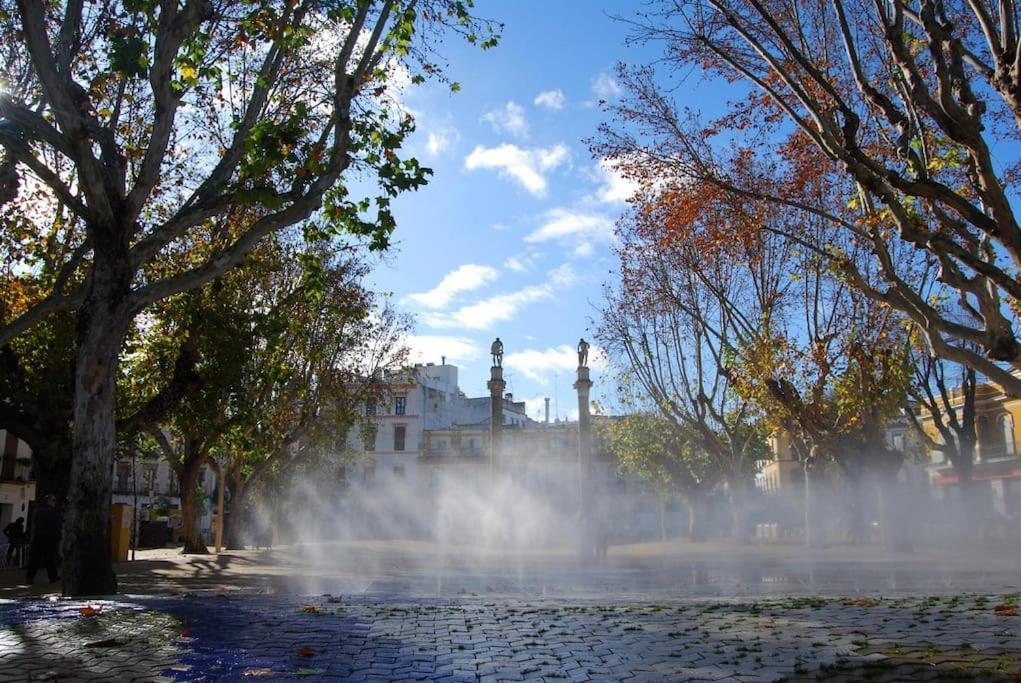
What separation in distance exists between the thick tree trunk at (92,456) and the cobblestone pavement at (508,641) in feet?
3.57

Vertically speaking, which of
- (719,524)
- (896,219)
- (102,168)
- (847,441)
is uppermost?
(102,168)

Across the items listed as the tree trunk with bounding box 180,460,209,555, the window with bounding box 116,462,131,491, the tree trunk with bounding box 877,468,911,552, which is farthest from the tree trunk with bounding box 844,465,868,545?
the window with bounding box 116,462,131,491

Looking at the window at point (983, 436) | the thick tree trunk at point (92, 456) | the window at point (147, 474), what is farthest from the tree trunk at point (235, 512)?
the window at point (983, 436)

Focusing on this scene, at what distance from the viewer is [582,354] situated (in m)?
28.5

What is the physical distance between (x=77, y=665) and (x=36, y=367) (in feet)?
48.9

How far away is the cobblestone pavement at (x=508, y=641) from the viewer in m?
5.18

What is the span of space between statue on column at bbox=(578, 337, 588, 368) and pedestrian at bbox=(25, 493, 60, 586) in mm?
16799

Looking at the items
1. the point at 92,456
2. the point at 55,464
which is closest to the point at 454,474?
the point at 55,464

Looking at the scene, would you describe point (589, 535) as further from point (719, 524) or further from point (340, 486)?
point (340, 486)

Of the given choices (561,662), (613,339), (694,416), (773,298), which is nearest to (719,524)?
(694,416)

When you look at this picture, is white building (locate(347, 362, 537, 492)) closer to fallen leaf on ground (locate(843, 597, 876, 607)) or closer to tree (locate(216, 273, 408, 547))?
tree (locate(216, 273, 408, 547))

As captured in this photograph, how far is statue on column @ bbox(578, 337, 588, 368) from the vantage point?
28281mm

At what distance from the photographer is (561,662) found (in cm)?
568

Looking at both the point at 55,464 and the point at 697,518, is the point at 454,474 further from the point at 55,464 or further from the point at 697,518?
the point at 55,464
